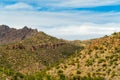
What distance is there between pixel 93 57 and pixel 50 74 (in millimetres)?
6063

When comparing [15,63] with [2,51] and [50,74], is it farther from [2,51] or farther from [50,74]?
[50,74]

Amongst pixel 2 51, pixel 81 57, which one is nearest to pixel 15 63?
pixel 2 51

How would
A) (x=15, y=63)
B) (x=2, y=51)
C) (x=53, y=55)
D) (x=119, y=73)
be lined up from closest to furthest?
(x=119, y=73), (x=15, y=63), (x=2, y=51), (x=53, y=55)

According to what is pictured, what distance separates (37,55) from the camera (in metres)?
186

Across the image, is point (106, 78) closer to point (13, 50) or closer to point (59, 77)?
point (59, 77)

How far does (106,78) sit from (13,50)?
14291 cm

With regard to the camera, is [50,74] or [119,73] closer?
[119,73]

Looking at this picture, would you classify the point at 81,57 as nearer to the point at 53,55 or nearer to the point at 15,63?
the point at 15,63

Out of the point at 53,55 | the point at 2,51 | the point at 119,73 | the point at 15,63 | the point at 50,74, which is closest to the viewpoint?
the point at 119,73

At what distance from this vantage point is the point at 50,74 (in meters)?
47.8

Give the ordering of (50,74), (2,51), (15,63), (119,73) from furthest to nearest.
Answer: (2,51) → (15,63) → (50,74) → (119,73)

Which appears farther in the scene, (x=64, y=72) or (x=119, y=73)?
(x=64, y=72)

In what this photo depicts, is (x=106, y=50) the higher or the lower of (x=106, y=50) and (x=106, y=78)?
the higher

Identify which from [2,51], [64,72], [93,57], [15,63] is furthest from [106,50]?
[2,51]
